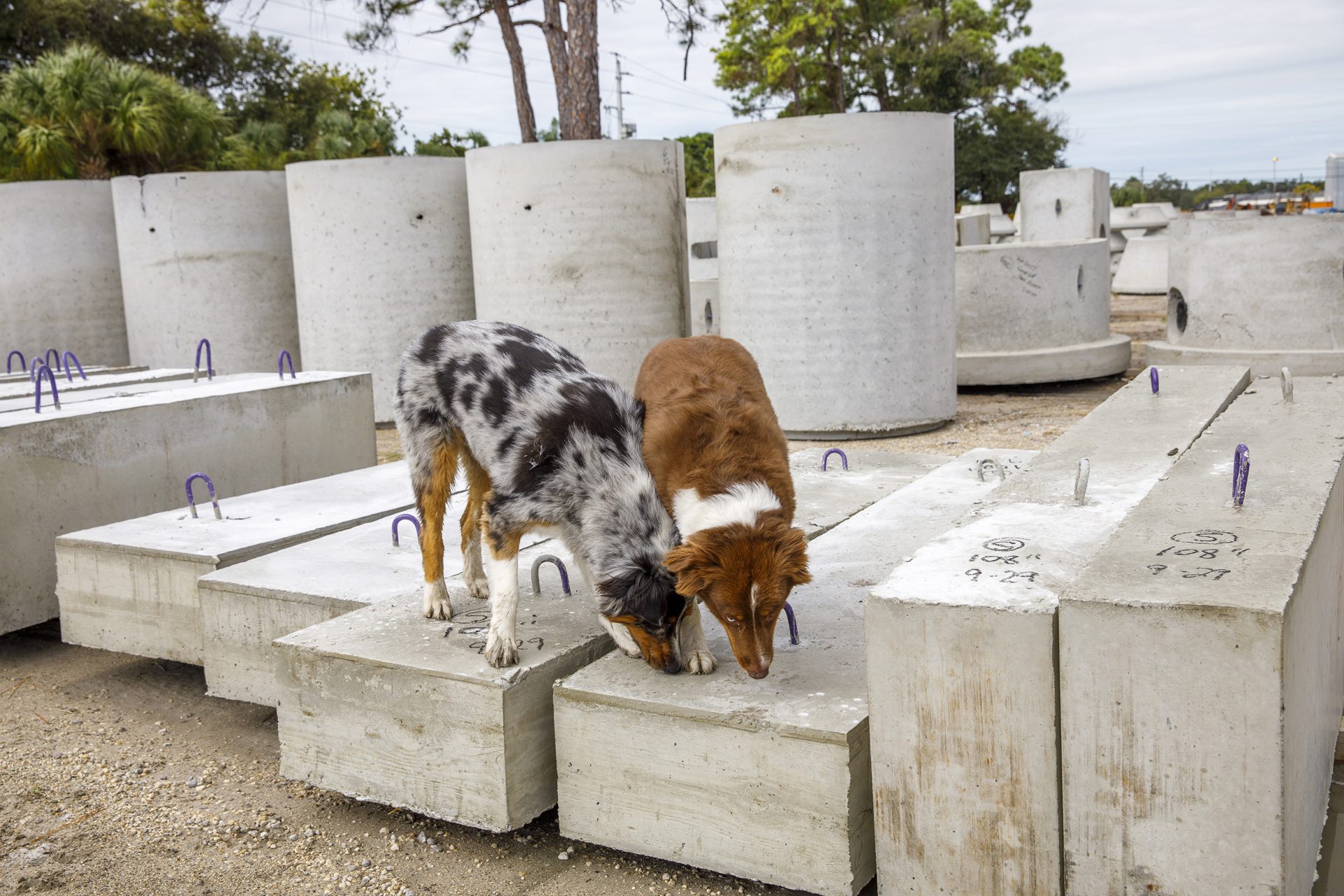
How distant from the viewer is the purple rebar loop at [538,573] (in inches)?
172

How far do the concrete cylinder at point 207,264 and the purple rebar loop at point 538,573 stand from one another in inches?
362

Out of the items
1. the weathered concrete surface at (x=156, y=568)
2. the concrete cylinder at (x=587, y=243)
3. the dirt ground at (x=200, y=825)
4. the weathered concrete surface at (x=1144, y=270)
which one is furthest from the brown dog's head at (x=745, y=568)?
the weathered concrete surface at (x=1144, y=270)

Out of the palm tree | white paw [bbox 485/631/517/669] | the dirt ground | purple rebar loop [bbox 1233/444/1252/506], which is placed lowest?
the dirt ground

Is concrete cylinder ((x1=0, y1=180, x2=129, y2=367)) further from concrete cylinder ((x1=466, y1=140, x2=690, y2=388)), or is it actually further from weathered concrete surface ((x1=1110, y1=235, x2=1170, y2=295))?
weathered concrete surface ((x1=1110, y1=235, x2=1170, y2=295))

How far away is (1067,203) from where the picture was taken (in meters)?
21.8

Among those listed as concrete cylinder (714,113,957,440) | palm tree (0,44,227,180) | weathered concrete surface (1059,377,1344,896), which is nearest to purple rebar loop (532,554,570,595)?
weathered concrete surface (1059,377,1344,896)

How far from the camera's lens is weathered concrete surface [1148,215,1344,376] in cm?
1130

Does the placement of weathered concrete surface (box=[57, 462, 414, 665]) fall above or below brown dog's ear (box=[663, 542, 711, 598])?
below

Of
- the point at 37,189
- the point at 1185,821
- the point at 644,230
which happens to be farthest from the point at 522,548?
the point at 37,189

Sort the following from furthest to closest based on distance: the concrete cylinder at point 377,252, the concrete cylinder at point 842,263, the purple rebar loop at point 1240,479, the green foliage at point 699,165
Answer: the green foliage at point 699,165, the concrete cylinder at point 377,252, the concrete cylinder at point 842,263, the purple rebar loop at point 1240,479

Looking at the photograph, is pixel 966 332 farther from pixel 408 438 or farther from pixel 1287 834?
pixel 1287 834

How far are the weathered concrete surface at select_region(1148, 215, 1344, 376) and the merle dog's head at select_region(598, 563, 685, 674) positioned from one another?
9740 mm

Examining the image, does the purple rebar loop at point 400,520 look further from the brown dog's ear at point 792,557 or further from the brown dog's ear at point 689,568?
the brown dog's ear at point 792,557

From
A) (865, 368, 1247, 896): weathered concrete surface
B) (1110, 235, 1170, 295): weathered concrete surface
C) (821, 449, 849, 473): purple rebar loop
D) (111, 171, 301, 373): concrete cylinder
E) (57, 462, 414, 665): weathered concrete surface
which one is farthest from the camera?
(1110, 235, 1170, 295): weathered concrete surface
